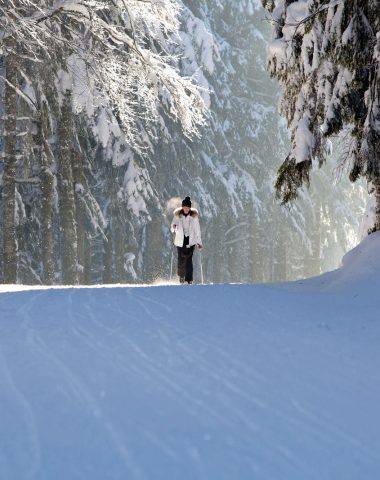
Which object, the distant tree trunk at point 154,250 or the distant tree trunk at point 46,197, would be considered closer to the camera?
the distant tree trunk at point 46,197

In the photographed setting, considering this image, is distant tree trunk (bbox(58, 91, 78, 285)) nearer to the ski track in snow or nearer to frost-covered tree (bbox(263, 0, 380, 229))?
frost-covered tree (bbox(263, 0, 380, 229))

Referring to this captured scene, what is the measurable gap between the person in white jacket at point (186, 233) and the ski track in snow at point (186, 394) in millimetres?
5443

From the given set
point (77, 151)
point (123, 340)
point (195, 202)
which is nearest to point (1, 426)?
point (123, 340)

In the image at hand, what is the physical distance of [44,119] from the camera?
13.9 meters

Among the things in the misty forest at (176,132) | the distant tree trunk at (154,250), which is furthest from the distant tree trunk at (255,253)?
the distant tree trunk at (154,250)

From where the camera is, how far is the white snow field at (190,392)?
8.93 ft

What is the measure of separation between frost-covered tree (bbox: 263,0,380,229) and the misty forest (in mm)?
17

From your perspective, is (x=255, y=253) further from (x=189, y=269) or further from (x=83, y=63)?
(x=83, y=63)

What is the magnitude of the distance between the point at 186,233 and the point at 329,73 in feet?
14.5

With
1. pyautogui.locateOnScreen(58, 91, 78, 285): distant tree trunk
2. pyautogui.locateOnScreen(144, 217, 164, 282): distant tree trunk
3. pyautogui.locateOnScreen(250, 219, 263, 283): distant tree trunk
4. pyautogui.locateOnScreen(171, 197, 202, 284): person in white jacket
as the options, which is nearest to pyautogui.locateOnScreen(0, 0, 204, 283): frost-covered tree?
pyautogui.locateOnScreen(58, 91, 78, 285): distant tree trunk

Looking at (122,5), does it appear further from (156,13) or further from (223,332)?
(223,332)

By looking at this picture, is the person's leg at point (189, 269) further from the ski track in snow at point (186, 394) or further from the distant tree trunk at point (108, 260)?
the distant tree trunk at point (108, 260)

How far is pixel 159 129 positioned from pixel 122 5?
27.3 feet

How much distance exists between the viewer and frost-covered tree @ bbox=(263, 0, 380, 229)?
7.33 metres
